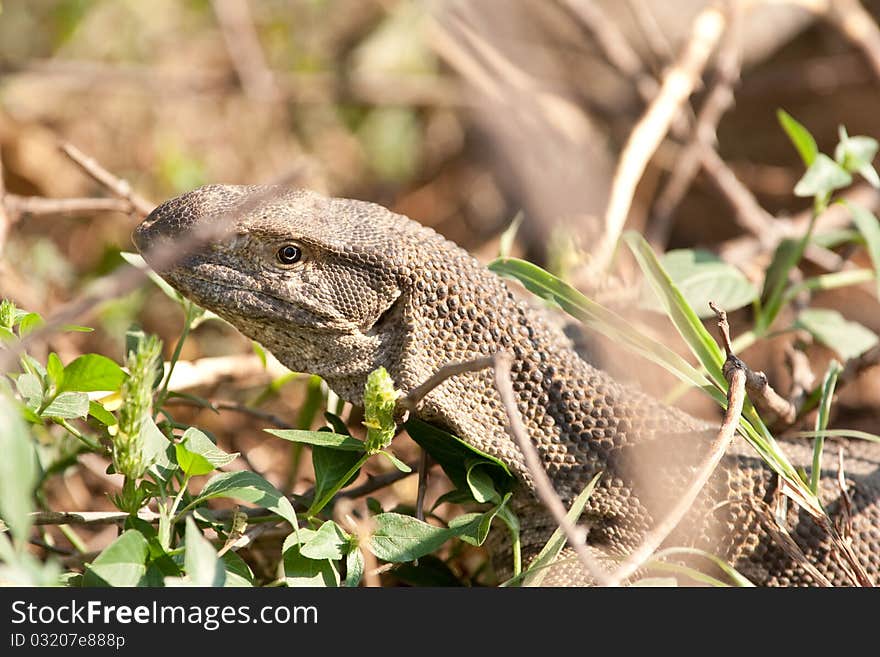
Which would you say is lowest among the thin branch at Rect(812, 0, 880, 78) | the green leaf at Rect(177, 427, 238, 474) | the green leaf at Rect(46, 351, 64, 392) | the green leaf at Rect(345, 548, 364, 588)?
the green leaf at Rect(345, 548, 364, 588)

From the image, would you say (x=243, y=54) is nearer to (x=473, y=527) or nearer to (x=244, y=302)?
(x=244, y=302)

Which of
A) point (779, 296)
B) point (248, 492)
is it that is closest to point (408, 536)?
point (248, 492)

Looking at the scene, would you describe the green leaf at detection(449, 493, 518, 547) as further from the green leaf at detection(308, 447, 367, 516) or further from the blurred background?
the blurred background

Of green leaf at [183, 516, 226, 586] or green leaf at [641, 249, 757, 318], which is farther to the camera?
green leaf at [641, 249, 757, 318]

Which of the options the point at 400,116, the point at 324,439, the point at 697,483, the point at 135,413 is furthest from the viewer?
the point at 400,116

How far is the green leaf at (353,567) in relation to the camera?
2053 mm

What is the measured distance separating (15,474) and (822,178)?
249 centimetres

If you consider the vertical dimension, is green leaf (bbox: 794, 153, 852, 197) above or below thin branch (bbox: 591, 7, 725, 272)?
below

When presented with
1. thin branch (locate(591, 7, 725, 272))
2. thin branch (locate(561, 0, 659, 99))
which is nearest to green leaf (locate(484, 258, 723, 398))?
thin branch (locate(591, 7, 725, 272))

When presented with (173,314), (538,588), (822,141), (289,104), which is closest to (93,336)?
(173,314)

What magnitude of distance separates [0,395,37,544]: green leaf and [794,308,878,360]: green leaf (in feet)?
8.36

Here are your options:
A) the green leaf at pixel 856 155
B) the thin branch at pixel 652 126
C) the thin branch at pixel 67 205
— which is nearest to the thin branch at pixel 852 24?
the thin branch at pixel 652 126

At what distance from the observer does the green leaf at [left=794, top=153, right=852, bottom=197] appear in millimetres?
2936

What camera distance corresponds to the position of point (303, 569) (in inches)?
80.0
